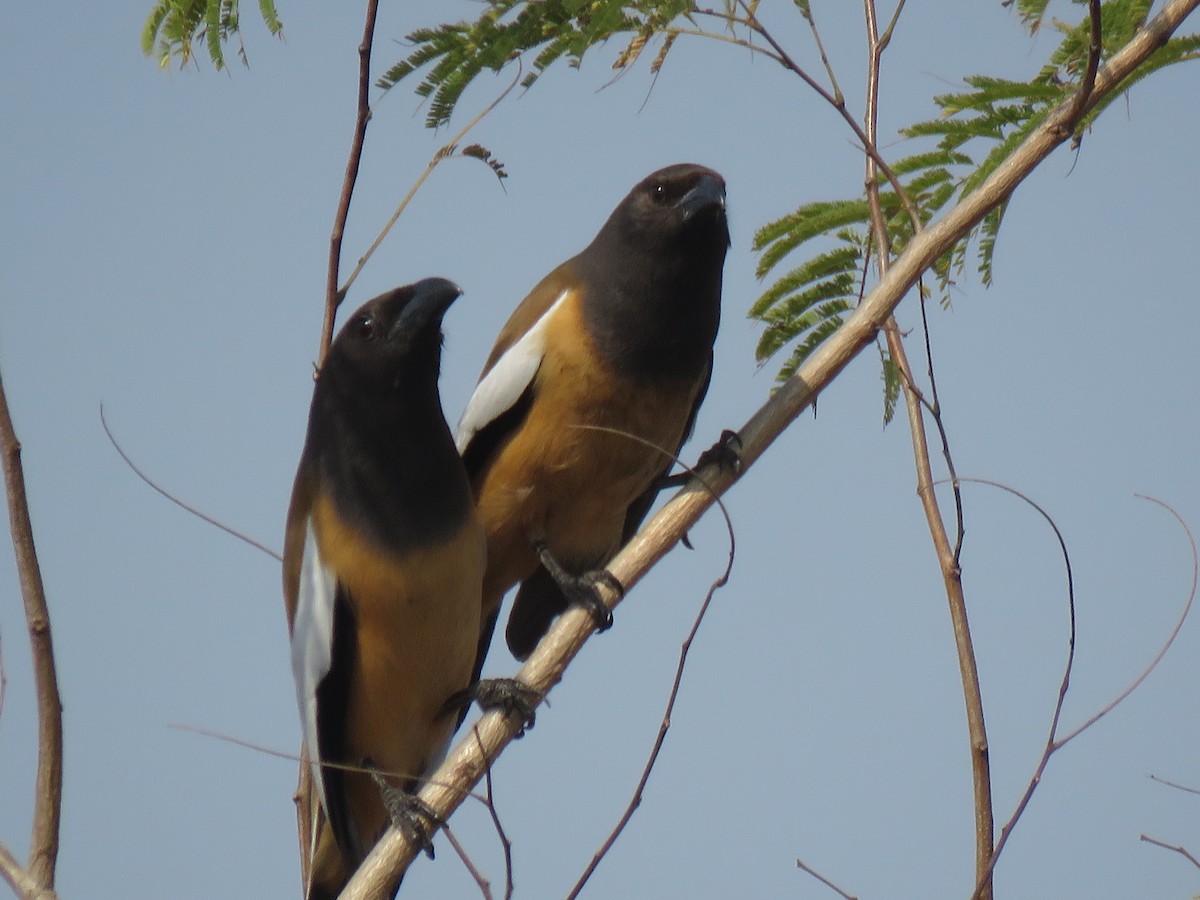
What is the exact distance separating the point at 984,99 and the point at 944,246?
691mm

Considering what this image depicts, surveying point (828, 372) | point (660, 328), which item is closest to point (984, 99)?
point (828, 372)

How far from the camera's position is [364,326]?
5.09 metres

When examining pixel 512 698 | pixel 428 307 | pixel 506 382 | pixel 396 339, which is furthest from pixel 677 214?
pixel 512 698

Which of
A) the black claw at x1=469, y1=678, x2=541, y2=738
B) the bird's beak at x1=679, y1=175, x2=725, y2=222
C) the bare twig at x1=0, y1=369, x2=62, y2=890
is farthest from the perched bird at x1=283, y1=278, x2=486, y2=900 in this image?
the bare twig at x1=0, y1=369, x2=62, y2=890

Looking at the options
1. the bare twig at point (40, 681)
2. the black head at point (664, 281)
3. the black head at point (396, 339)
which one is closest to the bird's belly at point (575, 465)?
the black head at point (664, 281)

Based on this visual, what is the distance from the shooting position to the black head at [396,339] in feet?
→ 16.3

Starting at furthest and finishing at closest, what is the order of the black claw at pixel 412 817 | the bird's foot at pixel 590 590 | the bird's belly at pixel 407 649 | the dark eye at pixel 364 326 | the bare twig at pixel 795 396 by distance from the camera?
the dark eye at pixel 364 326 → the bird's belly at pixel 407 649 → the bird's foot at pixel 590 590 → the black claw at pixel 412 817 → the bare twig at pixel 795 396

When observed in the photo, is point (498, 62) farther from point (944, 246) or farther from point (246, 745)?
point (246, 745)

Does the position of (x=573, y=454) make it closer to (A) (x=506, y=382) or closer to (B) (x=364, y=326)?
(A) (x=506, y=382)

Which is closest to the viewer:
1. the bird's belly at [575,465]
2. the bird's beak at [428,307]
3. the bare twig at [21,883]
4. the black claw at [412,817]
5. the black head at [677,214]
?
the bare twig at [21,883]

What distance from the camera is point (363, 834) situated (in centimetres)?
528

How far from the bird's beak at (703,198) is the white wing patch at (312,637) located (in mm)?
1976

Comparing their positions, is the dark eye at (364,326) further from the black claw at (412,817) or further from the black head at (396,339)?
the black claw at (412,817)

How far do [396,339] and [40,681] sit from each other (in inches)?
86.6
